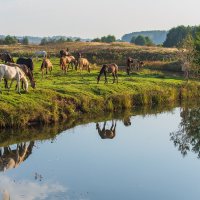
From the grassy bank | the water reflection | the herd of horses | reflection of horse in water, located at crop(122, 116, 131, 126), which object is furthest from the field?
the water reflection

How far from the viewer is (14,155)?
20938 millimetres

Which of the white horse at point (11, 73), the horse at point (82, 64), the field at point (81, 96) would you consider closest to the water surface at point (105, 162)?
the field at point (81, 96)

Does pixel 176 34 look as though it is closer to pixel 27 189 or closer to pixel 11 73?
pixel 11 73

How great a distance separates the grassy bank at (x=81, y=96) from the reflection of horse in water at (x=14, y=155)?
2277 mm

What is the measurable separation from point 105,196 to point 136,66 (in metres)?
33.7

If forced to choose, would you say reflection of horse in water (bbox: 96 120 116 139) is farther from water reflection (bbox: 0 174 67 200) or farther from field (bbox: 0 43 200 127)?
water reflection (bbox: 0 174 67 200)

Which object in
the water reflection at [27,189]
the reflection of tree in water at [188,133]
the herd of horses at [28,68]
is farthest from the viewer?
the herd of horses at [28,68]

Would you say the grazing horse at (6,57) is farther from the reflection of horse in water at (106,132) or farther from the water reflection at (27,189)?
the water reflection at (27,189)

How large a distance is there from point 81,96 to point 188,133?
753cm

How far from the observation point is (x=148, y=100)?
35.0 m

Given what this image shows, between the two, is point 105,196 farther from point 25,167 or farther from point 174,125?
point 174,125

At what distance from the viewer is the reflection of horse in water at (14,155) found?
1943cm

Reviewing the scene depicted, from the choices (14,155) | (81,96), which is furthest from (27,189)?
(81,96)

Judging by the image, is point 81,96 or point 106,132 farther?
point 81,96
